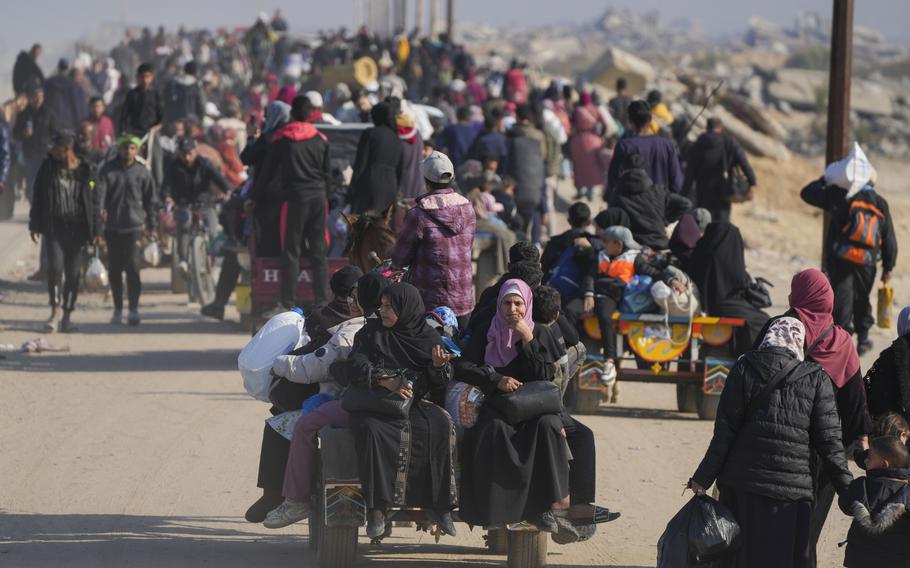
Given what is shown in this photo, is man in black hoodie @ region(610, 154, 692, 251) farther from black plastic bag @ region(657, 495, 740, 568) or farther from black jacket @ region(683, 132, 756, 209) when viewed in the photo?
black plastic bag @ region(657, 495, 740, 568)

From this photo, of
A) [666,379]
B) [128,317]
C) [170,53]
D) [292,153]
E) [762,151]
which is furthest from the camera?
[170,53]

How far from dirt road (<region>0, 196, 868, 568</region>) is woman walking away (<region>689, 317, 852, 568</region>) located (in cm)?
142

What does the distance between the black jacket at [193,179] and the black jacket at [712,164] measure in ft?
16.0

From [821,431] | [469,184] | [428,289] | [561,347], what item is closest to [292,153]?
[469,184]

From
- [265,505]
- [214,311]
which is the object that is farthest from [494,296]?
[214,311]

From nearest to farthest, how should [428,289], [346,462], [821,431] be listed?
1. [821,431]
2. [346,462]
3. [428,289]

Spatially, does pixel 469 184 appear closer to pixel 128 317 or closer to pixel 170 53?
pixel 128 317

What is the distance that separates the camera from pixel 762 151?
38.6 metres

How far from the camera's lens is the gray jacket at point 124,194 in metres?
16.7

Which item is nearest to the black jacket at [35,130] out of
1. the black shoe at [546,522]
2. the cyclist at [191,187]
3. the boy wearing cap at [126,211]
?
the cyclist at [191,187]

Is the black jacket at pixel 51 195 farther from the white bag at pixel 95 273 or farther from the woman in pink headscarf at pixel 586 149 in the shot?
the woman in pink headscarf at pixel 586 149

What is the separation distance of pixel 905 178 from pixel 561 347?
145 ft

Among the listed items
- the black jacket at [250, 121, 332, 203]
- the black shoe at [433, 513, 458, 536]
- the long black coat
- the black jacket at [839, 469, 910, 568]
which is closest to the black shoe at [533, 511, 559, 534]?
the black shoe at [433, 513, 458, 536]

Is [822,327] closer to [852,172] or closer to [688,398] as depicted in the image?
[688,398]
